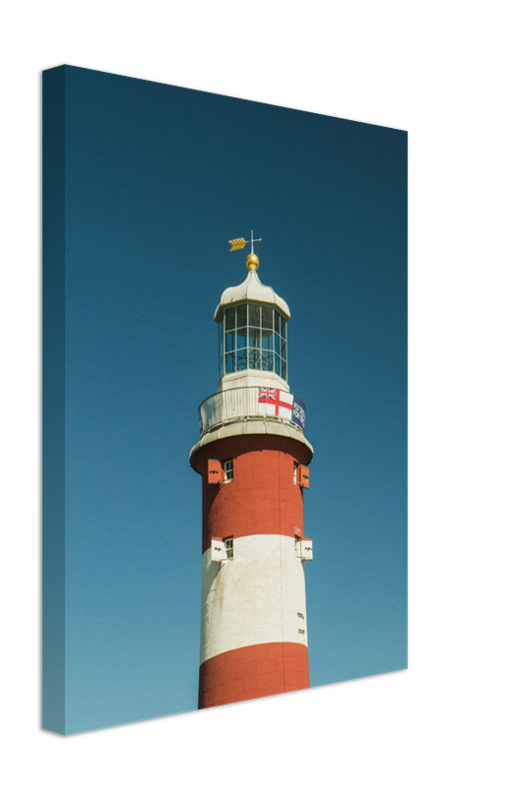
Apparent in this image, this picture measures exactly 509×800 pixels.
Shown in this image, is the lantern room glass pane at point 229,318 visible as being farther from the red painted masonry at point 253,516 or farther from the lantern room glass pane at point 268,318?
the red painted masonry at point 253,516

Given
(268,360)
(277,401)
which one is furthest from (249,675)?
(268,360)

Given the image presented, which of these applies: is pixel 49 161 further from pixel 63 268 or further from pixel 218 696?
pixel 218 696

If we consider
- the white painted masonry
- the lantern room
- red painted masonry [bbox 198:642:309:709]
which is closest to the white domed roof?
the lantern room

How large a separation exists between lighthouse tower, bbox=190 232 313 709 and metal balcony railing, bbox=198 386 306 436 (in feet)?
0.04

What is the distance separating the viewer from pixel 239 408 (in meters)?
15.2

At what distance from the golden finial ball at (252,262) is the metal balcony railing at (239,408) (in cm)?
165

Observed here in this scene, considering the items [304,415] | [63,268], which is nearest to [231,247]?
[304,415]

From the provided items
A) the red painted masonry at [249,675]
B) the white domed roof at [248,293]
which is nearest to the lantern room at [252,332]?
the white domed roof at [248,293]

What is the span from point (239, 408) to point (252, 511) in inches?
55.9

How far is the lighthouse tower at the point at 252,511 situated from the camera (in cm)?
1422

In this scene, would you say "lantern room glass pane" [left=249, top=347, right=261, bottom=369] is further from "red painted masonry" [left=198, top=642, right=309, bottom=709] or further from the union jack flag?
"red painted masonry" [left=198, top=642, right=309, bottom=709]

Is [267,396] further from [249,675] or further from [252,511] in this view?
[249,675]

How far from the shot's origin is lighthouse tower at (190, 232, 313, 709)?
46.6 feet

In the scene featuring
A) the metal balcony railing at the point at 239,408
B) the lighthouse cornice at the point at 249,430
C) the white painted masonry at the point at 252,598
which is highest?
the metal balcony railing at the point at 239,408
